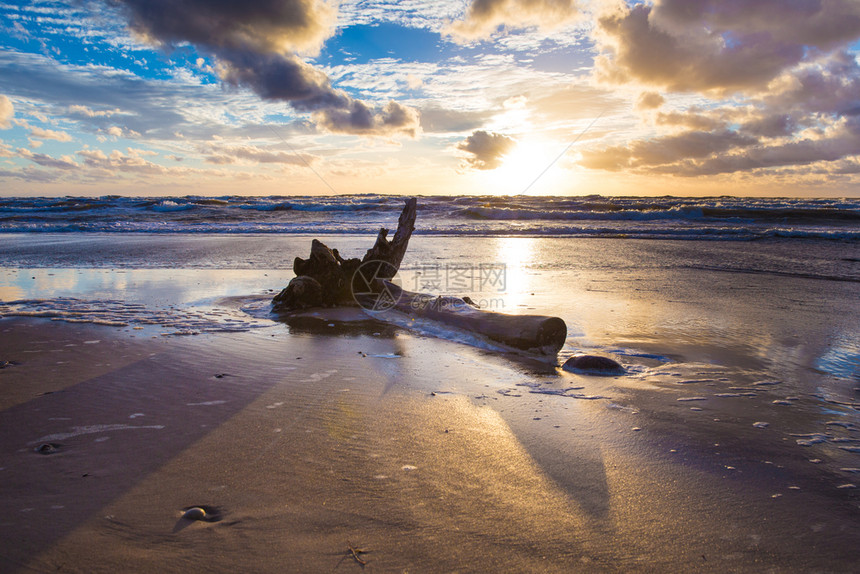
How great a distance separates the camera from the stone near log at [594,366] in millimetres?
3982

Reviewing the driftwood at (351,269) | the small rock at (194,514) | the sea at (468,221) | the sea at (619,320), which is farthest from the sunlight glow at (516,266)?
the small rock at (194,514)

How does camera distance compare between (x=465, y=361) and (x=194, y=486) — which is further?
(x=465, y=361)

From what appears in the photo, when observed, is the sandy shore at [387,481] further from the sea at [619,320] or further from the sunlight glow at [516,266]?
the sunlight glow at [516,266]

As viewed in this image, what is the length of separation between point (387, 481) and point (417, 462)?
24 centimetres

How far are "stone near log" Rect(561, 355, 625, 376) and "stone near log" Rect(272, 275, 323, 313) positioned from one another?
4.02m

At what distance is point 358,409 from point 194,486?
1168 mm

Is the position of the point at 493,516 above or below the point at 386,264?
below

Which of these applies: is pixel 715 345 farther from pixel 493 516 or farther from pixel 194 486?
pixel 194 486

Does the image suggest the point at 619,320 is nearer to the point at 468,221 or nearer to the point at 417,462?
the point at 417,462

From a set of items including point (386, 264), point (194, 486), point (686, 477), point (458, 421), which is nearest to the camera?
point (194, 486)

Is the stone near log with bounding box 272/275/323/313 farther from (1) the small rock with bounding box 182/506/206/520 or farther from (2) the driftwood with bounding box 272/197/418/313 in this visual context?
(1) the small rock with bounding box 182/506/206/520

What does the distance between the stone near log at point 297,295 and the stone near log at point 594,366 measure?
4.02 metres

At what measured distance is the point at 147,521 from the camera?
1865mm

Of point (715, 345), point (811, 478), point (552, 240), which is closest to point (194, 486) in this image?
point (811, 478)
